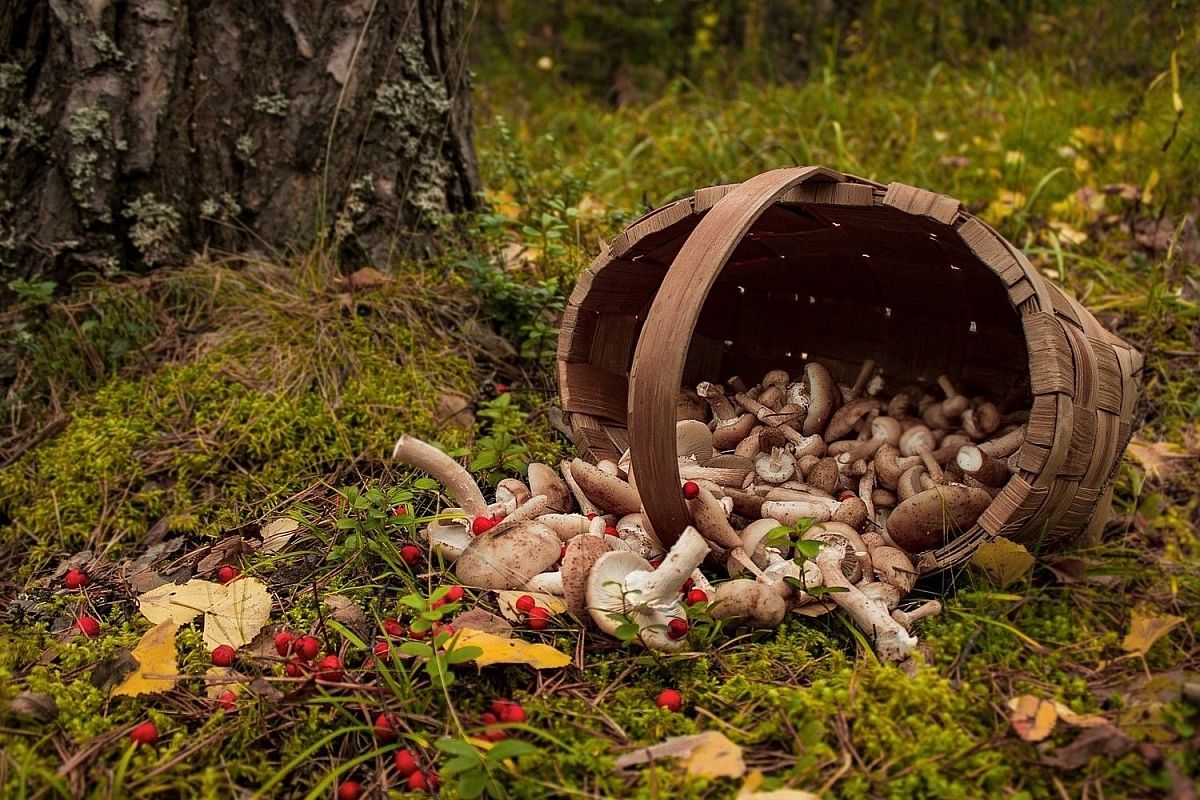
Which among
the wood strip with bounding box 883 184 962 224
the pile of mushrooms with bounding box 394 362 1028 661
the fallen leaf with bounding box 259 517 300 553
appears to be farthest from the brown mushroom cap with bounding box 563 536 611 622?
the wood strip with bounding box 883 184 962 224

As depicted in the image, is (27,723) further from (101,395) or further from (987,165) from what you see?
(987,165)

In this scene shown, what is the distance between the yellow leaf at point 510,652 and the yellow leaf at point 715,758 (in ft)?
1.03

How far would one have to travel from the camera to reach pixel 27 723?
71.9 inches

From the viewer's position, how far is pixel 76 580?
7.95 ft

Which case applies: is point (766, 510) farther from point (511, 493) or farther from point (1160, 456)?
point (1160, 456)

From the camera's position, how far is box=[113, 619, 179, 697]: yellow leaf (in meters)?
1.90

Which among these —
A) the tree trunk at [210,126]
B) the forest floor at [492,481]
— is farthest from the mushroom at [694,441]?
the tree trunk at [210,126]

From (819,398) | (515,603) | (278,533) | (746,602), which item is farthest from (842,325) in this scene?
(278,533)

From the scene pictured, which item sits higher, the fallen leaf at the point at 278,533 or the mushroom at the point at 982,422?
the mushroom at the point at 982,422

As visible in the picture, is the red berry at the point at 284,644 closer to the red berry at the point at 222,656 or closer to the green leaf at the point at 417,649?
the red berry at the point at 222,656

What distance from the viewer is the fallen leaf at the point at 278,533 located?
2.54 meters

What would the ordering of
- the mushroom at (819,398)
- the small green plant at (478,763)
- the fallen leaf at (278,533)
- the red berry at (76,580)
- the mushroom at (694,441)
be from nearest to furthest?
the small green plant at (478,763) → the red berry at (76,580) → the fallen leaf at (278,533) → the mushroom at (694,441) → the mushroom at (819,398)

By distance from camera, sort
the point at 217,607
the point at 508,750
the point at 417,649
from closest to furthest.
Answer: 1. the point at 508,750
2. the point at 417,649
3. the point at 217,607

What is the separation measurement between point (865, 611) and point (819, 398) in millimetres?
943
